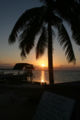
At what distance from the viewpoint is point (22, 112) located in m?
5.14

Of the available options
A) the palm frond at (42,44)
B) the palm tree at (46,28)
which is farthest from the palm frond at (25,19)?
the palm frond at (42,44)

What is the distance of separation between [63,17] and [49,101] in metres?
6.52

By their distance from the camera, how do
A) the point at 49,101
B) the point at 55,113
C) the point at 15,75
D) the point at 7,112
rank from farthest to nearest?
1. the point at 15,75
2. the point at 7,112
3. the point at 49,101
4. the point at 55,113

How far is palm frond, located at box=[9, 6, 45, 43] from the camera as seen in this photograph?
27.6 feet

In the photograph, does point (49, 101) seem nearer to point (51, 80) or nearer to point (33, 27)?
point (51, 80)

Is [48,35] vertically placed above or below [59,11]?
below

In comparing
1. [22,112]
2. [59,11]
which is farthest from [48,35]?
[22,112]

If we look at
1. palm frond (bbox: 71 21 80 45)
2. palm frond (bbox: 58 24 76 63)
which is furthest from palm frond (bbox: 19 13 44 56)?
palm frond (bbox: 71 21 80 45)

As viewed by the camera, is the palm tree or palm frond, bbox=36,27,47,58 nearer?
the palm tree

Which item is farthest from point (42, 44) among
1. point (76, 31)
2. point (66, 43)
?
point (76, 31)

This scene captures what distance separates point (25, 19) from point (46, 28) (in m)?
1.51

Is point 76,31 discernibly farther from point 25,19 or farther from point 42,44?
point 25,19

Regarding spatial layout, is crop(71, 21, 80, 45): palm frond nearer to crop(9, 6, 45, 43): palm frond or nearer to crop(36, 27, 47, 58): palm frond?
crop(36, 27, 47, 58): palm frond

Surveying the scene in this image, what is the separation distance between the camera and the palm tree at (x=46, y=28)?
8.11m
